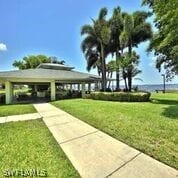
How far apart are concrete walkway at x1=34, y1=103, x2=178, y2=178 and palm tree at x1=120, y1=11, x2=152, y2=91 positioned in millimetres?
19524

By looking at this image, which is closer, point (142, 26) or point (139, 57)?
point (142, 26)

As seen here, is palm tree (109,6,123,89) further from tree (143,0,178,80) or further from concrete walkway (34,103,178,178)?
concrete walkway (34,103,178,178)

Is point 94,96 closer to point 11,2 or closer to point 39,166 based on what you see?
point 11,2

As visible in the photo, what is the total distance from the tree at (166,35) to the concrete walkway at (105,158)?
7.38 m

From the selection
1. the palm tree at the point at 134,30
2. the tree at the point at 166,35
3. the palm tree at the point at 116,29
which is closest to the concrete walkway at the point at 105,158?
the tree at the point at 166,35

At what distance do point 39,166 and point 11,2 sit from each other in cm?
1543

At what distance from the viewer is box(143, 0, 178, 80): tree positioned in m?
10.6

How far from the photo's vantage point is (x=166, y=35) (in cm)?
1463

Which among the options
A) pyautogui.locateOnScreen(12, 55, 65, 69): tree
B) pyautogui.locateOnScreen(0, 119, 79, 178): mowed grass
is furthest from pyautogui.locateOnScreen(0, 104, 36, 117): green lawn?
pyautogui.locateOnScreen(12, 55, 65, 69): tree

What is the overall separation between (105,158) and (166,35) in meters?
12.3

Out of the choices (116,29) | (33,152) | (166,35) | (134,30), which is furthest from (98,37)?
(33,152)

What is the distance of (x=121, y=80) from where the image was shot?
1184 inches

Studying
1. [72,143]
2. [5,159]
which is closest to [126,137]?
[72,143]

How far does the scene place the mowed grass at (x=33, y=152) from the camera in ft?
15.2
